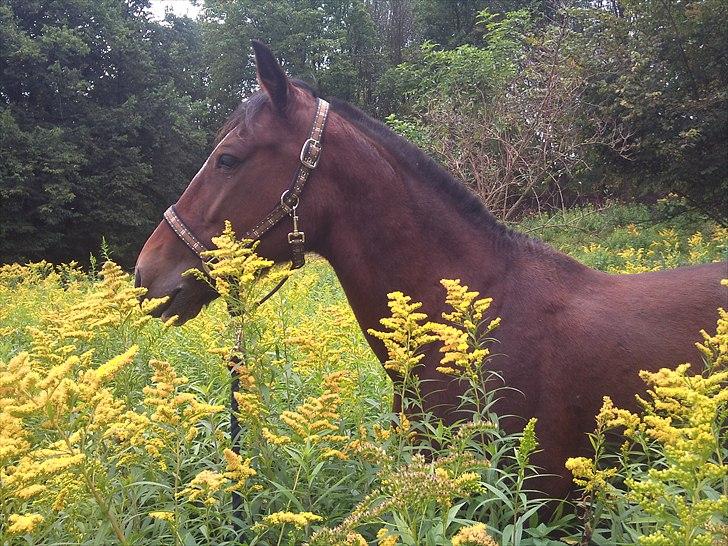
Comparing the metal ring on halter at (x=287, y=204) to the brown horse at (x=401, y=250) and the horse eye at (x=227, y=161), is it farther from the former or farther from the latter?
the horse eye at (x=227, y=161)

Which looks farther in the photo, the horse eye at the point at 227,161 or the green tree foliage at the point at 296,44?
the green tree foliage at the point at 296,44

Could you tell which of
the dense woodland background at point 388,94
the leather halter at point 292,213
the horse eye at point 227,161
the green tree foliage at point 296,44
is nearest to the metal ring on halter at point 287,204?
the leather halter at point 292,213

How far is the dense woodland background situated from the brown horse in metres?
8.14

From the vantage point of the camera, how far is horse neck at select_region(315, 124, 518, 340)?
7.27 ft

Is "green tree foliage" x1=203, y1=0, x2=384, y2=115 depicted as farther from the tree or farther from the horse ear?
the horse ear

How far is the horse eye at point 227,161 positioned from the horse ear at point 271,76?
0.98 ft

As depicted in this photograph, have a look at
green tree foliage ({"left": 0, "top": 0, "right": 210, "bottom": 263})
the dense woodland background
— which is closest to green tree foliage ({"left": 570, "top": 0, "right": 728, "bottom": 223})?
the dense woodland background

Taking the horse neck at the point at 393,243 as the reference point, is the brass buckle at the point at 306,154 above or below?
above

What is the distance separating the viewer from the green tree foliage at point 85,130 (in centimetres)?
1894

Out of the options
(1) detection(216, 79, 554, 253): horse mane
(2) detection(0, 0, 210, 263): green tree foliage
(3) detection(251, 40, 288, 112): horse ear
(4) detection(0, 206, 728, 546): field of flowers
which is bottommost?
(4) detection(0, 206, 728, 546): field of flowers

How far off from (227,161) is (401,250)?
87 centimetres

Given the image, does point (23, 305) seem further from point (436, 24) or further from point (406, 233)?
point (436, 24)

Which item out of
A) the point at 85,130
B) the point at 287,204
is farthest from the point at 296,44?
the point at 287,204

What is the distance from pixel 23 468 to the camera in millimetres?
1036
